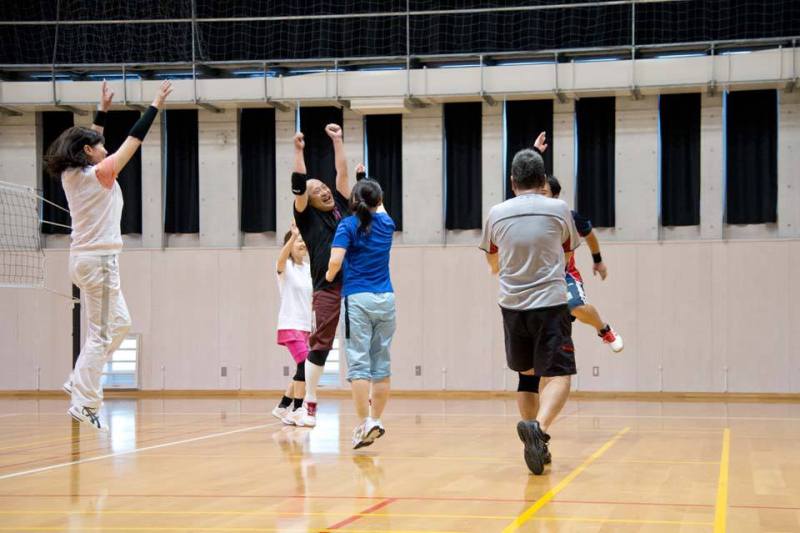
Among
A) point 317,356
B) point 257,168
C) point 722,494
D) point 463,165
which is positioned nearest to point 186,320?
point 257,168

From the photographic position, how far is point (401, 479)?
4.90 metres

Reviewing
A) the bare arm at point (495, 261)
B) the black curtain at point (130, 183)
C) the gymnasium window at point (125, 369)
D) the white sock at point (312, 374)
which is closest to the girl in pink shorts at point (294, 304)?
the white sock at point (312, 374)

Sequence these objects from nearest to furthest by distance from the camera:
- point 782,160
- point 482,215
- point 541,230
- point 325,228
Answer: point 541,230 → point 325,228 → point 782,160 → point 482,215

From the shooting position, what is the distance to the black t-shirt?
7.04 metres

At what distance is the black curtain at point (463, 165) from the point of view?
16531mm

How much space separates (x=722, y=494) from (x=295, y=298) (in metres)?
5.47

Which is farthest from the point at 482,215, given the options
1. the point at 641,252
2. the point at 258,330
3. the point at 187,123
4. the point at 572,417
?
the point at 572,417

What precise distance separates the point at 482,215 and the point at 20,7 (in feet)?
28.8

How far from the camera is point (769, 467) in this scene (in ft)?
17.6

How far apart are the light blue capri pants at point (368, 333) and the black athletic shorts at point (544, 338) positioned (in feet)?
4.02

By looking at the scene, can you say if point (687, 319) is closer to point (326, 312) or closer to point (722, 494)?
point (326, 312)

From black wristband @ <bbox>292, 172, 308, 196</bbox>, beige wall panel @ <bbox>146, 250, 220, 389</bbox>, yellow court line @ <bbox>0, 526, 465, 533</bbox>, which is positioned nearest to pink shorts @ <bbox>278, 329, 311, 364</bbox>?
black wristband @ <bbox>292, 172, 308, 196</bbox>

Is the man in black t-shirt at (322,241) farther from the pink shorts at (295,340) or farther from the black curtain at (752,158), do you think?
the black curtain at (752,158)

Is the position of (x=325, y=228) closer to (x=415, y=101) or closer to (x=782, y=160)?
(x=415, y=101)
